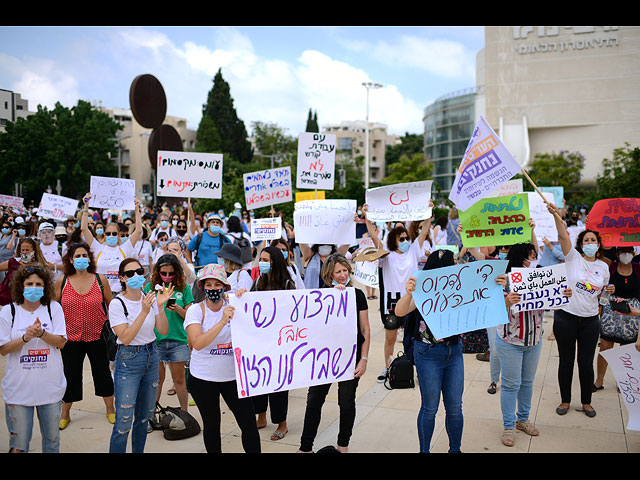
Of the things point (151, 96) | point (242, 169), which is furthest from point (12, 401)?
point (242, 169)

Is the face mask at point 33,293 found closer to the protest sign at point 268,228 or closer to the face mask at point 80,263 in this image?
the face mask at point 80,263

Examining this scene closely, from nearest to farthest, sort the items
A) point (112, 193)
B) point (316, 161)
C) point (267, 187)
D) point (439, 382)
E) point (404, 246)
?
1. point (439, 382)
2. point (404, 246)
3. point (112, 193)
4. point (316, 161)
5. point (267, 187)

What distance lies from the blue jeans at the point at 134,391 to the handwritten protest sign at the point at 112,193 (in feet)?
18.5

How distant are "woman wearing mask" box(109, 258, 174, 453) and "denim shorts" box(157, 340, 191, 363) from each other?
109cm

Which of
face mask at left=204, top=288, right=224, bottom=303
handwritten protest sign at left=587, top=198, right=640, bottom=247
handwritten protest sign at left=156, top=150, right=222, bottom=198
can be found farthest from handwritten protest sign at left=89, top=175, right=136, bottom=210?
handwritten protest sign at left=587, top=198, right=640, bottom=247

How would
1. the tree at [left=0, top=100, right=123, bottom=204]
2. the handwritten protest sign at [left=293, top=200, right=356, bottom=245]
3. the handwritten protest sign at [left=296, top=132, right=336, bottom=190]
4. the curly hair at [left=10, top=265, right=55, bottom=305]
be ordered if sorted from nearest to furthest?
the curly hair at [left=10, top=265, right=55, bottom=305], the handwritten protest sign at [left=293, top=200, right=356, bottom=245], the handwritten protest sign at [left=296, top=132, right=336, bottom=190], the tree at [left=0, top=100, right=123, bottom=204]

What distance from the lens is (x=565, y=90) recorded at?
61781 millimetres

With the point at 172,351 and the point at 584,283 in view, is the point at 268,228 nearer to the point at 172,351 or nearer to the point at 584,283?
the point at 172,351

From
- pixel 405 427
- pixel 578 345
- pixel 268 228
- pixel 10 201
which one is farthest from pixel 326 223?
pixel 10 201

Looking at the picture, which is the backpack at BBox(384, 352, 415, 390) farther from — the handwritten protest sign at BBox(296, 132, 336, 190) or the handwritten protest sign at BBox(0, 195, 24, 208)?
the handwritten protest sign at BBox(0, 195, 24, 208)

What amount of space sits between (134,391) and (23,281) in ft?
4.15

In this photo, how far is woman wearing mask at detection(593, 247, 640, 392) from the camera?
6250 millimetres

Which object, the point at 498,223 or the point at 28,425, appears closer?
the point at 28,425

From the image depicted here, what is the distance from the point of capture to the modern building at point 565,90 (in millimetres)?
59875
